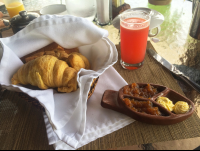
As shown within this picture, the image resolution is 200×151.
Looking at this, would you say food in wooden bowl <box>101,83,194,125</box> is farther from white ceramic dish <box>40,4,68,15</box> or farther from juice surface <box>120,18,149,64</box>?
white ceramic dish <box>40,4,68,15</box>

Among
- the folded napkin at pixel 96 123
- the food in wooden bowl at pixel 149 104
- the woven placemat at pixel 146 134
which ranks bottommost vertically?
the woven placemat at pixel 146 134

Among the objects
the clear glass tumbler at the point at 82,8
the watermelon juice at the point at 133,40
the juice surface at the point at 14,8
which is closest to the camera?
the watermelon juice at the point at 133,40

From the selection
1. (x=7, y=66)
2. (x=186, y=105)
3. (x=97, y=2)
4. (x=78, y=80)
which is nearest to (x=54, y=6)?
(x=97, y=2)

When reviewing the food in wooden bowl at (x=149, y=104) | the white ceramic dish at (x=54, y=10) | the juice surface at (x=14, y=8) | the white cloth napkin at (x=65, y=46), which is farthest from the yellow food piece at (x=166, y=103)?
the juice surface at (x=14, y=8)

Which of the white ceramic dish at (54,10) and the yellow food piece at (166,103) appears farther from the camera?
the white ceramic dish at (54,10)

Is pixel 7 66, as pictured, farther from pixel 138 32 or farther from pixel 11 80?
pixel 138 32

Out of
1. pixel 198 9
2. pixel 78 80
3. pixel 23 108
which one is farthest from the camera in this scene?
pixel 198 9

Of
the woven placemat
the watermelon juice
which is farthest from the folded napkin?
the watermelon juice

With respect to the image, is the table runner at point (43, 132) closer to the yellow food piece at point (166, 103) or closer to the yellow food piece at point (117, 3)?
the yellow food piece at point (166, 103)
